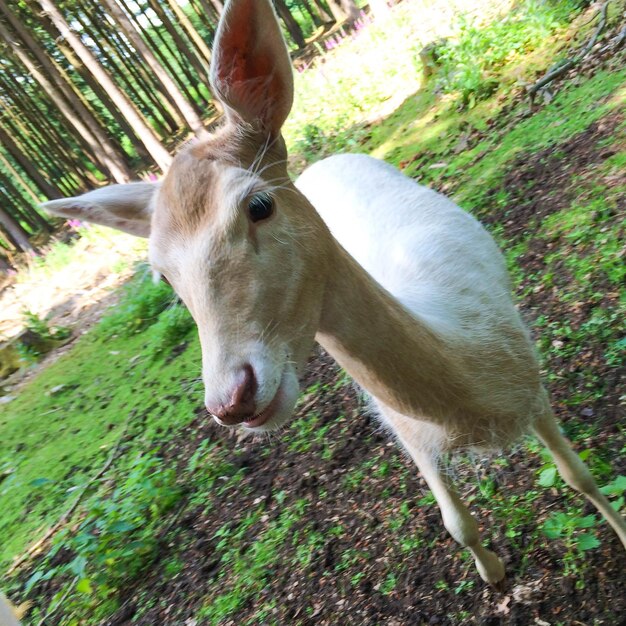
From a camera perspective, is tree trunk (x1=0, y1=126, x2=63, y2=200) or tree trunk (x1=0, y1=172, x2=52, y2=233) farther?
tree trunk (x1=0, y1=172, x2=52, y2=233)

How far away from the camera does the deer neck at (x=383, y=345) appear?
1.77 metres

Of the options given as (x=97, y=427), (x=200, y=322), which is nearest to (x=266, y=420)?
(x=200, y=322)

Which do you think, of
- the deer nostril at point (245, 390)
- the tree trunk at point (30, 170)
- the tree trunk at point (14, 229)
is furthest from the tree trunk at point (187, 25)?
the deer nostril at point (245, 390)

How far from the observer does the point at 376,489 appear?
3.27m

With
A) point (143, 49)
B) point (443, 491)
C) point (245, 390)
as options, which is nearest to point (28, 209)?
point (143, 49)

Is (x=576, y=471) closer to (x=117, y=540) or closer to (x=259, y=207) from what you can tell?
(x=259, y=207)

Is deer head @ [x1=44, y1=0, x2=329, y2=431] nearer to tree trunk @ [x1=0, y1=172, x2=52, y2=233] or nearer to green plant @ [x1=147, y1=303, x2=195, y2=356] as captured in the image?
green plant @ [x1=147, y1=303, x2=195, y2=356]

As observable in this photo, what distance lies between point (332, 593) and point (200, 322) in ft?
6.29

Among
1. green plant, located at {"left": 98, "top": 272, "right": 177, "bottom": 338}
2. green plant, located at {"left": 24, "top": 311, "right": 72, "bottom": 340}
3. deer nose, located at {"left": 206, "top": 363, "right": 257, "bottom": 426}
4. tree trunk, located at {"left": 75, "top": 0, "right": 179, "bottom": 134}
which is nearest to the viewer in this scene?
deer nose, located at {"left": 206, "top": 363, "right": 257, "bottom": 426}

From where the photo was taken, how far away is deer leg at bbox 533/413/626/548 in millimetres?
2342

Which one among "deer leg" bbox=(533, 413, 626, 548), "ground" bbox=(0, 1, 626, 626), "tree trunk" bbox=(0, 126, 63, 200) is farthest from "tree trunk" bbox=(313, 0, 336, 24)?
"deer leg" bbox=(533, 413, 626, 548)

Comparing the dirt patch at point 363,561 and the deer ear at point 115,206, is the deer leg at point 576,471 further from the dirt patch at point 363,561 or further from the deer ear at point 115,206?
the deer ear at point 115,206

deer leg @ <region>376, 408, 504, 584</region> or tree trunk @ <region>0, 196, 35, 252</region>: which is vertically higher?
tree trunk @ <region>0, 196, 35, 252</region>

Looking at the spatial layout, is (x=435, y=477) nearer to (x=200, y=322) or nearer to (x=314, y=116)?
(x=200, y=322)
